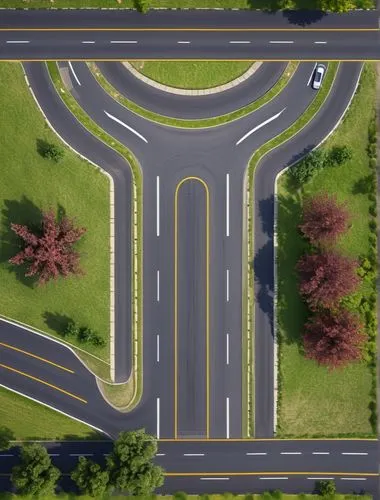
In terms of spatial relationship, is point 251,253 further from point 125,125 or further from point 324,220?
point 125,125

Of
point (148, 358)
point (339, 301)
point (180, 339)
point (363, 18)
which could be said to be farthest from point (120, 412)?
point (363, 18)

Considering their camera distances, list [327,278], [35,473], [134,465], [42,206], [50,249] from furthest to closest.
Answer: [42,206]
[327,278]
[50,249]
[35,473]
[134,465]

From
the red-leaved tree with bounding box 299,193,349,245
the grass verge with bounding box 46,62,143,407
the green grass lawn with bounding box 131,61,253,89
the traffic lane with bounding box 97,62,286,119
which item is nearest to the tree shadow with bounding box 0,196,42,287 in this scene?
the grass verge with bounding box 46,62,143,407

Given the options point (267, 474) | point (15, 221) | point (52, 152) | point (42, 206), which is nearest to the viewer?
point (52, 152)

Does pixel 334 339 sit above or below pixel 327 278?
below

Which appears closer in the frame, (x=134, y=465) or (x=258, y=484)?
(x=134, y=465)

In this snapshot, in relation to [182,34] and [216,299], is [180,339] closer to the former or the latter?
[216,299]

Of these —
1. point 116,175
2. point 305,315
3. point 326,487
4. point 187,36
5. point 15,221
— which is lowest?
point 326,487

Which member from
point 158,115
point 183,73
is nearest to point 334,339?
point 158,115
